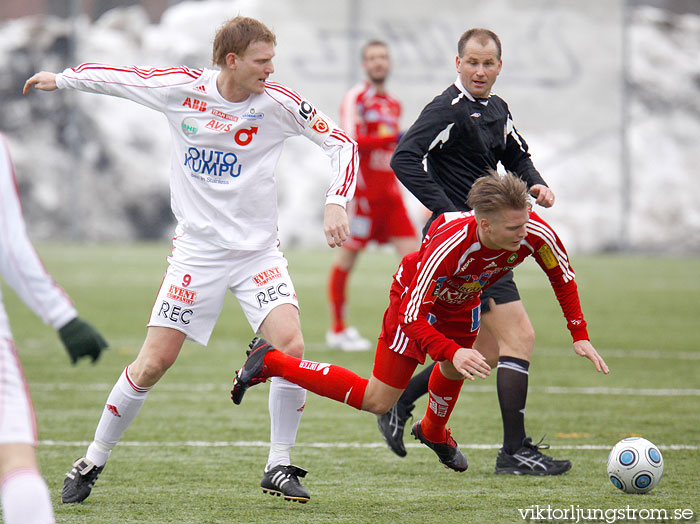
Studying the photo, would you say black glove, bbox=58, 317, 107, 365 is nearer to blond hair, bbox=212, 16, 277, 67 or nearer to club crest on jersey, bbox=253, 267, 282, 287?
club crest on jersey, bbox=253, 267, 282, 287

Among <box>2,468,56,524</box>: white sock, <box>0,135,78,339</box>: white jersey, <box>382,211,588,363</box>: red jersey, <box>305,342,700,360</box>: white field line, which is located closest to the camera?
<box>2,468,56,524</box>: white sock

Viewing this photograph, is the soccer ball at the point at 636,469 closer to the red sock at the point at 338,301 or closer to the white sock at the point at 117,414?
the white sock at the point at 117,414

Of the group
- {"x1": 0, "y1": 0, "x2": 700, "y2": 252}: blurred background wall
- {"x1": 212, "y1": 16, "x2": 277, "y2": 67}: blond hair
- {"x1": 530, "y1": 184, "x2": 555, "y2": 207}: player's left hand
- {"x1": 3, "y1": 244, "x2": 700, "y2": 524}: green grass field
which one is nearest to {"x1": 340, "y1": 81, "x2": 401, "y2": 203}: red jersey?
{"x1": 3, "y1": 244, "x2": 700, "y2": 524}: green grass field

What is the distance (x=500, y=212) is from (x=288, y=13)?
19464 millimetres

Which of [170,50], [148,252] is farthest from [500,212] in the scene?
[170,50]

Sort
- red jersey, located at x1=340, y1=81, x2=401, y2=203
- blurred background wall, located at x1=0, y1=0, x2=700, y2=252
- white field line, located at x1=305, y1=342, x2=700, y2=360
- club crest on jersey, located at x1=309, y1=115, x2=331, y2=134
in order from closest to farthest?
club crest on jersey, located at x1=309, y1=115, x2=331, y2=134, white field line, located at x1=305, y1=342, x2=700, y2=360, red jersey, located at x1=340, y1=81, x2=401, y2=203, blurred background wall, located at x1=0, y1=0, x2=700, y2=252

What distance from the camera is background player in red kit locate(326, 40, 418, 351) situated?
29.5 feet

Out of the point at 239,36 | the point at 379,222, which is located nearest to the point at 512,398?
the point at 239,36

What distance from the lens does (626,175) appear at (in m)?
21.5

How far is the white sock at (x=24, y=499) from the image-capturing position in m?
2.57

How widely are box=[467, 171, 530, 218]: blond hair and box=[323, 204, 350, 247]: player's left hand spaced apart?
54 centimetres

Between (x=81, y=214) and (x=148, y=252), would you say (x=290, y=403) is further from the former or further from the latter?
(x=81, y=214)

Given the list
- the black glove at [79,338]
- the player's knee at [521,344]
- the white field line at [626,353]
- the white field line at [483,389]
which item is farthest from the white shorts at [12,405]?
the white field line at [626,353]

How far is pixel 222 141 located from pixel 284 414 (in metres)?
1.23
